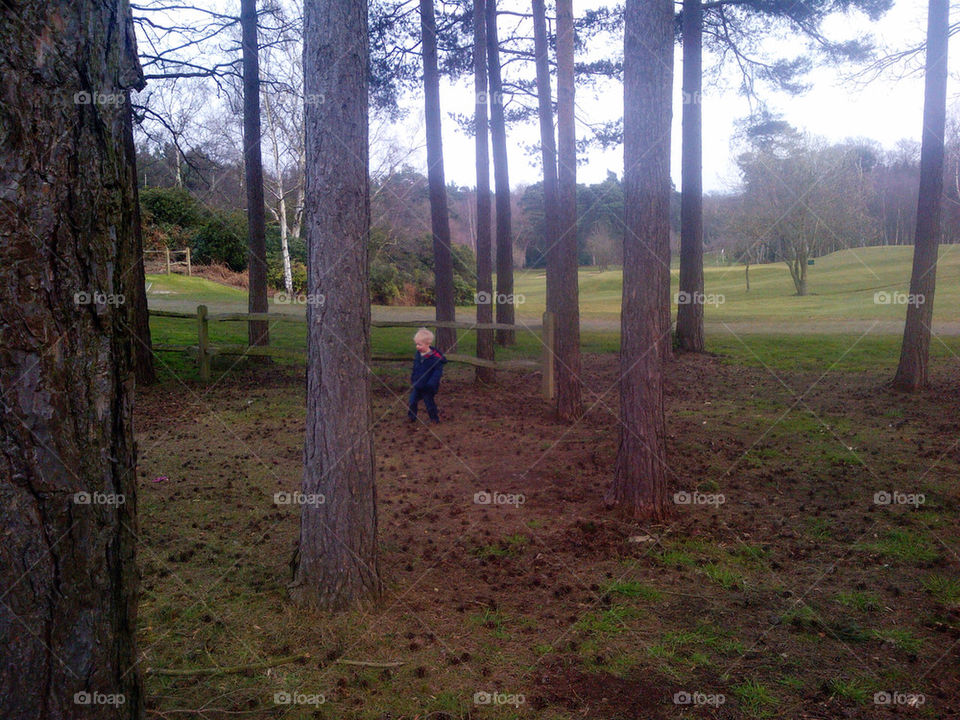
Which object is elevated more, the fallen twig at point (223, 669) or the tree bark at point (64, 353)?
the tree bark at point (64, 353)

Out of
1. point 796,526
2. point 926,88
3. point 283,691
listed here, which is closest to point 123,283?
point 283,691

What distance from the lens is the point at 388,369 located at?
49.8ft

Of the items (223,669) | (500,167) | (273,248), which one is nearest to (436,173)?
(500,167)

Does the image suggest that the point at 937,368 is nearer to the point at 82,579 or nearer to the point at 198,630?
the point at 198,630

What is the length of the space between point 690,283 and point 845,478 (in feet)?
31.1

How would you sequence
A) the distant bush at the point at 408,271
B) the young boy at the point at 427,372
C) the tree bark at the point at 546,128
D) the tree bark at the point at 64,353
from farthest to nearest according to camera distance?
1. the distant bush at the point at 408,271
2. the tree bark at the point at 546,128
3. the young boy at the point at 427,372
4. the tree bark at the point at 64,353

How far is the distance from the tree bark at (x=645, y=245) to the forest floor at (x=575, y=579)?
496mm

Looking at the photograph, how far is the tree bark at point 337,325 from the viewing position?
177 inches

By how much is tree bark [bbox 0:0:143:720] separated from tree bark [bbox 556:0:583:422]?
743 centimetres

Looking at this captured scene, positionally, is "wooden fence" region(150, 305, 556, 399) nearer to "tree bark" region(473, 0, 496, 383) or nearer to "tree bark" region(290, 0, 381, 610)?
"tree bark" region(473, 0, 496, 383)

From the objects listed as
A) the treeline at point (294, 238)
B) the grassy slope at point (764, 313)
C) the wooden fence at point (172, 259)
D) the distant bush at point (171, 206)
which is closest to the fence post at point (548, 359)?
the grassy slope at point (764, 313)

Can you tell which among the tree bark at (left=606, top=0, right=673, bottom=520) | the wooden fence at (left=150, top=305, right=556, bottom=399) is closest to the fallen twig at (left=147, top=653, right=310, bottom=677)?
the tree bark at (left=606, top=0, right=673, bottom=520)

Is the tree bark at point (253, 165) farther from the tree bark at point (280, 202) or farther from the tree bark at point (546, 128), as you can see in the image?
the tree bark at point (280, 202)

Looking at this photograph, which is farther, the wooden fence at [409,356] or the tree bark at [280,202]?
the tree bark at [280,202]
